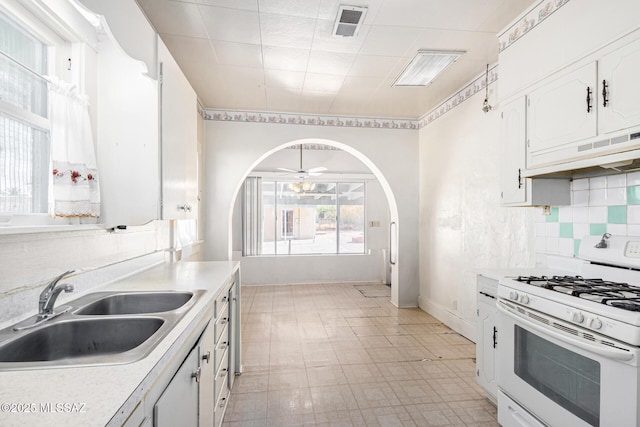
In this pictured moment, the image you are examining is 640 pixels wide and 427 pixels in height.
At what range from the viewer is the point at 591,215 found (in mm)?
2123

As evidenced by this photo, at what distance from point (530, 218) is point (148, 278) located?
299cm

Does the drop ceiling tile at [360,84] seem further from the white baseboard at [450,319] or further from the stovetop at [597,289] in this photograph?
the white baseboard at [450,319]

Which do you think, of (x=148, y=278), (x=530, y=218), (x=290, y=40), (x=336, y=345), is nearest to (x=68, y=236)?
(x=148, y=278)

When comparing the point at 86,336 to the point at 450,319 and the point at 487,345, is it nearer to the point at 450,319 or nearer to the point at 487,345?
the point at 487,345

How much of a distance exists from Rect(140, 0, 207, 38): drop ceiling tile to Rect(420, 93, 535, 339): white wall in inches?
108

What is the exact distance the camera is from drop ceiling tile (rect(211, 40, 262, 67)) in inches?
108

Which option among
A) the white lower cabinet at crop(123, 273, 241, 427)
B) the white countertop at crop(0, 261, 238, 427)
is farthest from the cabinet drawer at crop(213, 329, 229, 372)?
the white countertop at crop(0, 261, 238, 427)

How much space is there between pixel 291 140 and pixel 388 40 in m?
2.13

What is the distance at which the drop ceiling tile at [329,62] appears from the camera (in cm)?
289

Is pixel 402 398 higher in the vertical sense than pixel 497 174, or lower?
lower

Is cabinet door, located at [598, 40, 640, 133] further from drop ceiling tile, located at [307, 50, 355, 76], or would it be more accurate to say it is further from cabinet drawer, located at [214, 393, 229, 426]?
cabinet drawer, located at [214, 393, 229, 426]

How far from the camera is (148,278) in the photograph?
7.09 feet

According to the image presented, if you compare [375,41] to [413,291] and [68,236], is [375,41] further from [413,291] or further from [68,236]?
[413,291]

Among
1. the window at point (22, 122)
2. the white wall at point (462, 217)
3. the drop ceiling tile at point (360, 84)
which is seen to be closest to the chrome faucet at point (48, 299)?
the window at point (22, 122)
